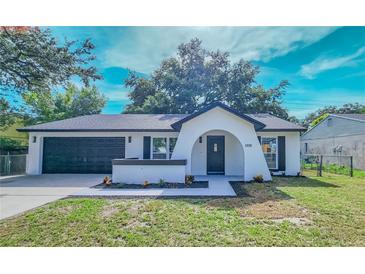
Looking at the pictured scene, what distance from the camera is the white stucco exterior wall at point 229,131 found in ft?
32.0

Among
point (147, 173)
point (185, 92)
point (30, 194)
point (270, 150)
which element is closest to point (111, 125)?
point (147, 173)

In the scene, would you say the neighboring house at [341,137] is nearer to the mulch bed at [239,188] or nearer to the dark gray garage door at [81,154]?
the mulch bed at [239,188]

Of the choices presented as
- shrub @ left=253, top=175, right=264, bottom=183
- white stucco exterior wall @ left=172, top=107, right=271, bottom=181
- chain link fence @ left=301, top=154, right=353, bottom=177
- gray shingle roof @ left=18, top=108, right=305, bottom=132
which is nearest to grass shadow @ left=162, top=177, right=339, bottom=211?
shrub @ left=253, top=175, right=264, bottom=183

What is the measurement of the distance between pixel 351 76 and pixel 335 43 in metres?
2.80

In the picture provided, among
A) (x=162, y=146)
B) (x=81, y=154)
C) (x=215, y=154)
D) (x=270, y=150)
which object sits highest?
(x=162, y=146)

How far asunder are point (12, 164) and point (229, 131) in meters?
13.4

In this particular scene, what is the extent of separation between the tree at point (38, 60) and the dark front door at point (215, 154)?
22.5 ft

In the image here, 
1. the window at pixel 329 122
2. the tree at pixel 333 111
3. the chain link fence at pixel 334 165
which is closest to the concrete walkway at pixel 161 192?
the chain link fence at pixel 334 165

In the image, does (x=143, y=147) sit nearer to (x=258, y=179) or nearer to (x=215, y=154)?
(x=215, y=154)

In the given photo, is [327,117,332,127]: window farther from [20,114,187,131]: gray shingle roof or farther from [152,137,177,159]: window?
[152,137,177,159]: window

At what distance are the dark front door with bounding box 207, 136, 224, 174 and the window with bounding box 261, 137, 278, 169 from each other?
249 centimetres

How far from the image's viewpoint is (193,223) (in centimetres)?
476

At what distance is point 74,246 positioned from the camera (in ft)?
12.8
